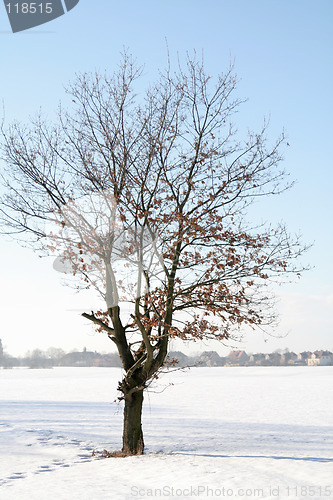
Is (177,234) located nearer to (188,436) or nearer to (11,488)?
(11,488)

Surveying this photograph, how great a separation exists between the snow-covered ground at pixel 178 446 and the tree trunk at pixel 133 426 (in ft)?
1.58

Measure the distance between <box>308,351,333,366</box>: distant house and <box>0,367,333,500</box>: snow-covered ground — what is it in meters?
126

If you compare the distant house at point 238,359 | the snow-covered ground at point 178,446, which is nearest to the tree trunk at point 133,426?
the snow-covered ground at point 178,446

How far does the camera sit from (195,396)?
112 feet

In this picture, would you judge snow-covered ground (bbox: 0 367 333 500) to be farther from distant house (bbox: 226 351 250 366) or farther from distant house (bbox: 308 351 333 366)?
distant house (bbox: 308 351 333 366)

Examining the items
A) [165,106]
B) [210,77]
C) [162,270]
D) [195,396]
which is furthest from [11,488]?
[195,396]

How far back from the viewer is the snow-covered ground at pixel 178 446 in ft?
27.5

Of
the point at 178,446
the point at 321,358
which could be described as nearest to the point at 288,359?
the point at 321,358

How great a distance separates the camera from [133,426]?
14.3 metres

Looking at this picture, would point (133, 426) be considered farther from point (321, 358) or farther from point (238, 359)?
point (321, 358)

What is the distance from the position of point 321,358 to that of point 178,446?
6110 inches

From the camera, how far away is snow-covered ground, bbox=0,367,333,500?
27.5ft

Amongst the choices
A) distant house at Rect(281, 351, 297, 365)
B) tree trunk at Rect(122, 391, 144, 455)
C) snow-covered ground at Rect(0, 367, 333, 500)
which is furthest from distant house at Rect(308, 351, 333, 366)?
tree trunk at Rect(122, 391, 144, 455)

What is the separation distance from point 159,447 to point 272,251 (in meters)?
8.12
